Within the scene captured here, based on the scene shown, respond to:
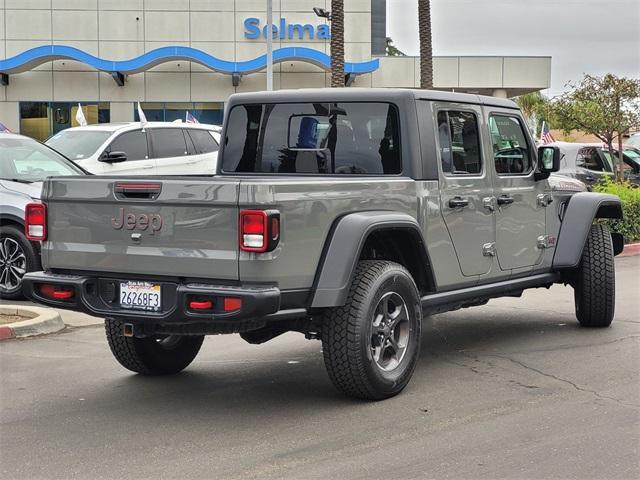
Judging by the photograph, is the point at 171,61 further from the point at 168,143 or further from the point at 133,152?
the point at 133,152

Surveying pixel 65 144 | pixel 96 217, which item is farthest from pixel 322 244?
pixel 65 144

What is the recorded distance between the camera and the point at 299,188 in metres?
5.42

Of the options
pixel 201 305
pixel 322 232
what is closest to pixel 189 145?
pixel 322 232

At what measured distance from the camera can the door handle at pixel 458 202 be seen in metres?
6.61

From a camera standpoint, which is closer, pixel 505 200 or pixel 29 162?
pixel 505 200

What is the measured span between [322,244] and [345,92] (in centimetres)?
158

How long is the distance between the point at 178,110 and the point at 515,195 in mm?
29893

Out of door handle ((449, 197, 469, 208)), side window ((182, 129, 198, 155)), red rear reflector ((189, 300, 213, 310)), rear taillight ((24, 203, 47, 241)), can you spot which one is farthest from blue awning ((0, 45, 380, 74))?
red rear reflector ((189, 300, 213, 310))

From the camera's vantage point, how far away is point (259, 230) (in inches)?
205

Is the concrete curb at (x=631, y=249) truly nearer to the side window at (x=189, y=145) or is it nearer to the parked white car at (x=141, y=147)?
the parked white car at (x=141, y=147)

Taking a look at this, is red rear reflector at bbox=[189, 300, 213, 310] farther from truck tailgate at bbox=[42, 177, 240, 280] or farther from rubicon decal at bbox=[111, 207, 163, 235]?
rubicon decal at bbox=[111, 207, 163, 235]

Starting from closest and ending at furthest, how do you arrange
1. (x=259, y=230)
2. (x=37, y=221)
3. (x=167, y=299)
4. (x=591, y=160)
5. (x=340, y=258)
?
(x=259, y=230) < (x=167, y=299) < (x=340, y=258) < (x=37, y=221) < (x=591, y=160)

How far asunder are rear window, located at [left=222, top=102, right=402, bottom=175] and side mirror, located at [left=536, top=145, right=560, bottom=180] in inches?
70.9

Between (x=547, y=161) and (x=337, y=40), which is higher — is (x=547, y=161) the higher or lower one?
the lower one
